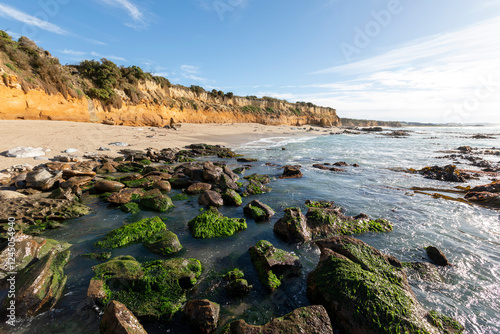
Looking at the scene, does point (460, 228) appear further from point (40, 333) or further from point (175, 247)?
point (40, 333)

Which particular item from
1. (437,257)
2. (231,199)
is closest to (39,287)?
(231,199)

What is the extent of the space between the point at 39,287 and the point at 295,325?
395 cm

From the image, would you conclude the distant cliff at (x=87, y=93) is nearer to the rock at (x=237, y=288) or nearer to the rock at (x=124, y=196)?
the rock at (x=124, y=196)

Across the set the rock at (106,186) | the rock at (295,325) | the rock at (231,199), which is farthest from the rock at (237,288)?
the rock at (106,186)

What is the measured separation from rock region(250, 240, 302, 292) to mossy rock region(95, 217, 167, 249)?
3.00 meters

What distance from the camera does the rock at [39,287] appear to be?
298 cm

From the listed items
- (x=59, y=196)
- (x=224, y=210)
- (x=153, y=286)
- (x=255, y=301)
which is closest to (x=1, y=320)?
(x=153, y=286)

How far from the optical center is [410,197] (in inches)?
356

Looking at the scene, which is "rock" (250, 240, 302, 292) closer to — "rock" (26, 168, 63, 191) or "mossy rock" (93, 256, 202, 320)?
"mossy rock" (93, 256, 202, 320)

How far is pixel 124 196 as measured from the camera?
7348mm

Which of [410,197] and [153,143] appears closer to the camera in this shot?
[410,197]

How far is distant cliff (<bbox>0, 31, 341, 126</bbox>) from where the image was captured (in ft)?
54.3

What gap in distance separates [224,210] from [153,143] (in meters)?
14.6

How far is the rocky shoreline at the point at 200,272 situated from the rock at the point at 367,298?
1cm
